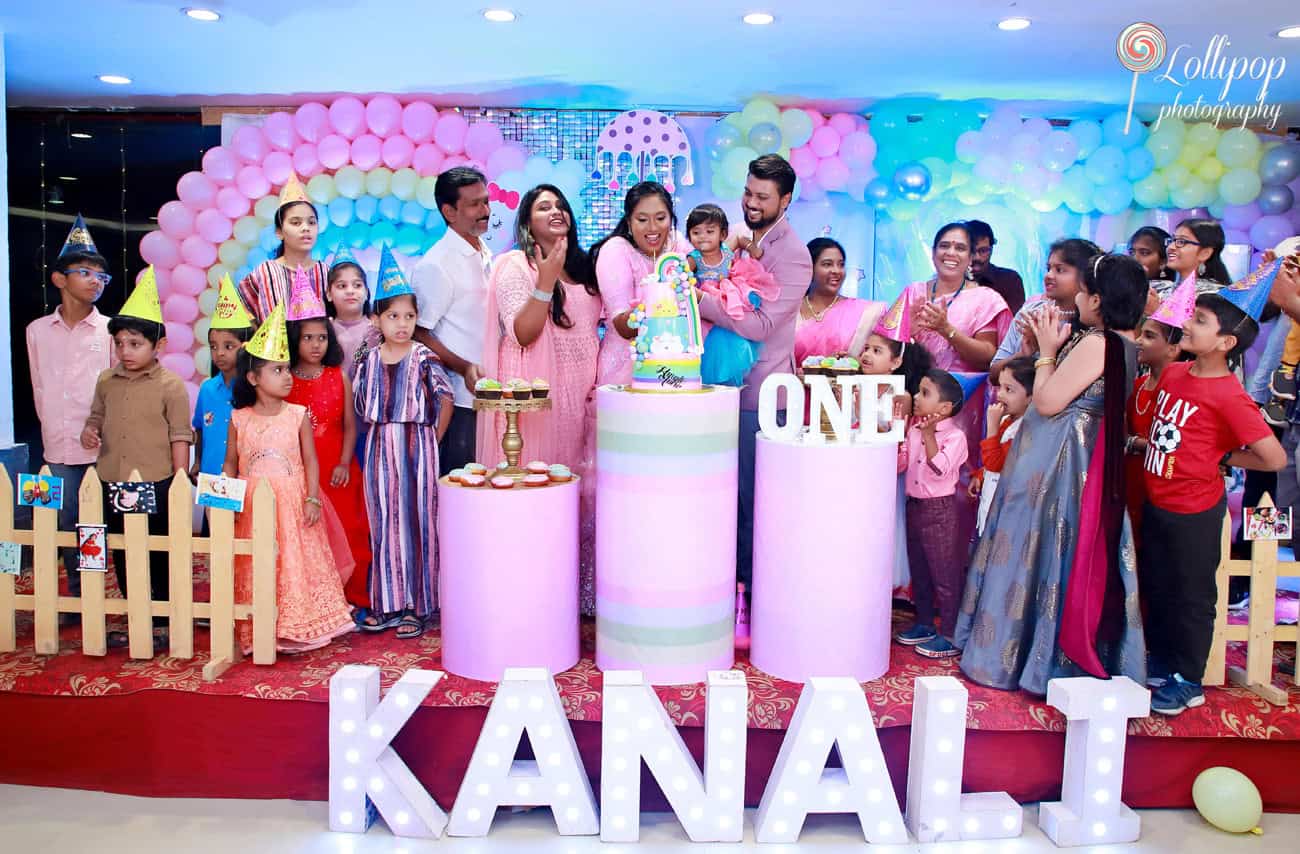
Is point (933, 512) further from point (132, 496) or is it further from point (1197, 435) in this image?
point (132, 496)

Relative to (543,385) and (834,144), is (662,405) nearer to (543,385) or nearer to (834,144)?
(543,385)

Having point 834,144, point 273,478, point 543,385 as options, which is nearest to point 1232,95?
point 834,144

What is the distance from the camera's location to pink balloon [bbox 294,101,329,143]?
5.85 meters

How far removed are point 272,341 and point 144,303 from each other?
588 mm

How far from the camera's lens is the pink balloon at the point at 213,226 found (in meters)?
5.89

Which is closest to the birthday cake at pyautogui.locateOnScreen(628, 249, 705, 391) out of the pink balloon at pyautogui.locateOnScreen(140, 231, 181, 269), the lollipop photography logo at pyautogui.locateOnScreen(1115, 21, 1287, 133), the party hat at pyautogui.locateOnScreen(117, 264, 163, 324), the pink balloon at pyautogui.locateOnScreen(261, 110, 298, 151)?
the party hat at pyautogui.locateOnScreen(117, 264, 163, 324)

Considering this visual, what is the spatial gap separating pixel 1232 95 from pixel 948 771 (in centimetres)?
496

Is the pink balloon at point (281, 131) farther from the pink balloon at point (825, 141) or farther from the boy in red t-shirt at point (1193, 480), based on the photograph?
the boy in red t-shirt at point (1193, 480)

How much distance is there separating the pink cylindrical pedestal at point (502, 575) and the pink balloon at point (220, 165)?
3.89 m

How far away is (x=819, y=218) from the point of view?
6.40 metres

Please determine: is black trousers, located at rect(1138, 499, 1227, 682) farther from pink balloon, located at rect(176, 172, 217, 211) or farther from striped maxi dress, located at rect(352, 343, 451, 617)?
pink balloon, located at rect(176, 172, 217, 211)

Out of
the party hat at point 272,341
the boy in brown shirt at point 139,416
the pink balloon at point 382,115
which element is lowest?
the boy in brown shirt at point 139,416

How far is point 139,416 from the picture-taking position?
3389mm

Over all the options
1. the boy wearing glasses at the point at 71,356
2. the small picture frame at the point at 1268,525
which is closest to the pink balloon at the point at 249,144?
the boy wearing glasses at the point at 71,356
